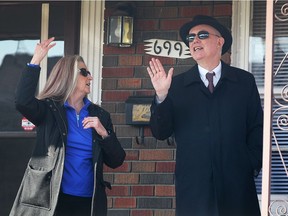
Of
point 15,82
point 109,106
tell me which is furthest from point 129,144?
point 15,82

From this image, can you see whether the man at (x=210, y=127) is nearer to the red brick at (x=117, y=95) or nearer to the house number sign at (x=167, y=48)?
the house number sign at (x=167, y=48)

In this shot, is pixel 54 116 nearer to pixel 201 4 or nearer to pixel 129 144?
pixel 129 144

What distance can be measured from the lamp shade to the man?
1052 mm

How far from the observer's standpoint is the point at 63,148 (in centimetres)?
555

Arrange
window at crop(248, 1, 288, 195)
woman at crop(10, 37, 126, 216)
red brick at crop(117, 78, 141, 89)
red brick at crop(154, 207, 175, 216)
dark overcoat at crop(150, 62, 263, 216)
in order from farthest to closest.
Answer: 1. red brick at crop(117, 78, 141, 89)
2. red brick at crop(154, 207, 175, 216)
3. window at crop(248, 1, 288, 195)
4. dark overcoat at crop(150, 62, 263, 216)
5. woman at crop(10, 37, 126, 216)

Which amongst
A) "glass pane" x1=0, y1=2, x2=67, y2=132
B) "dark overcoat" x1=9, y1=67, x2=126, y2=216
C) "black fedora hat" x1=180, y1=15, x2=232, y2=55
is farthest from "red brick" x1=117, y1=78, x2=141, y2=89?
"dark overcoat" x1=9, y1=67, x2=126, y2=216

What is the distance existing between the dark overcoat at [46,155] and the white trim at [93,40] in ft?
4.35

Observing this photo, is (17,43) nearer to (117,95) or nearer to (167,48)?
(117,95)

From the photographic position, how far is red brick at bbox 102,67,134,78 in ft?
22.9

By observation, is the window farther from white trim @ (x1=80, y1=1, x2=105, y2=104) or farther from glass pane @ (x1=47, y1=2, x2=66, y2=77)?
glass pane @ (x1=47, y1=2, x2=66, y2=77)

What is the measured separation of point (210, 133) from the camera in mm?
5656

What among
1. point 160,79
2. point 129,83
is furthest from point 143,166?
point 160,79

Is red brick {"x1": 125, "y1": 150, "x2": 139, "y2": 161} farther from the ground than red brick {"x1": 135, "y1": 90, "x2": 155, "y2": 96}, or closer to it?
closer to it

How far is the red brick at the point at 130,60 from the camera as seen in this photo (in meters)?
6.98
